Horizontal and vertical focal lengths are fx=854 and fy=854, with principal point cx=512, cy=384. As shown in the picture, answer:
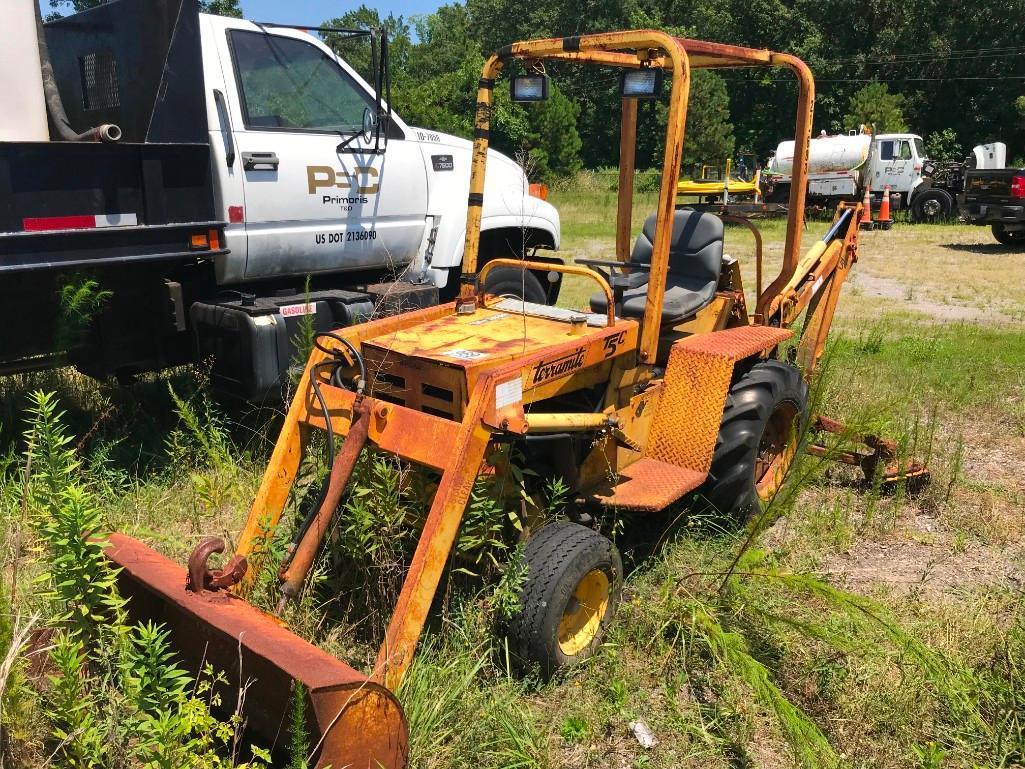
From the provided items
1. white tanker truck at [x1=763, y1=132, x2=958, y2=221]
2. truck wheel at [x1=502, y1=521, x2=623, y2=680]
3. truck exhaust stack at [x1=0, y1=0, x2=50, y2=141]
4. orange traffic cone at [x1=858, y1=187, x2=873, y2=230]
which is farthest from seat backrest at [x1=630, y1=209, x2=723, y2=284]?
white tanker truck at [x1=763, y1=132, x2=958, y2=221]

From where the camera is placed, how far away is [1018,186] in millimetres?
15469

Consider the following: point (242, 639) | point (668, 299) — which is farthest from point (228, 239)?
point (242, 639)

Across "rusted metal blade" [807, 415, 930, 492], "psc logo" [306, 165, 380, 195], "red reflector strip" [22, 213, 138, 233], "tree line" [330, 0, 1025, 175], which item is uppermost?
"tree line" [330, 0, 1025, 175]

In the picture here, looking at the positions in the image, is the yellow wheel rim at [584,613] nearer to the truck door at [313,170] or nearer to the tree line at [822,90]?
the truck door at [313,170]

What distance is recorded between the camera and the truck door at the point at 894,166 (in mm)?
22688

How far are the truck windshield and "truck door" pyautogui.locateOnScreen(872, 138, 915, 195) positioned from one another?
20579mm

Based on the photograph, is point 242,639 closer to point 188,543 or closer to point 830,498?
point 188,543

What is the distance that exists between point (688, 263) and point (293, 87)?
2764 millimetres

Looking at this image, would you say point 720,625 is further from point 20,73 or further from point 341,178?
point 20,73

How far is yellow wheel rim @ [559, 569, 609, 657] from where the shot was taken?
3.33 metres

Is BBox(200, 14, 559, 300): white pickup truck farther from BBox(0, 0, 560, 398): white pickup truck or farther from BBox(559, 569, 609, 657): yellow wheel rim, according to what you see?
BBox(559, 569, 609, 657): yellow wheel rim

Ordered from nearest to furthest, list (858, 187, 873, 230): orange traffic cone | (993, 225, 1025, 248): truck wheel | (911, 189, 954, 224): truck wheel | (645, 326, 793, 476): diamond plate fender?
(645, 326, 793, 476): diamond plate fender < (858, 187, 873, 230): orange traffic cone < (993, 225, 1025, 248): truck wheel < (911, 189, 954, 224): truck wheel

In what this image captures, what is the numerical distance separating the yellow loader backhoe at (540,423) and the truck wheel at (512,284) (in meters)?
1.45

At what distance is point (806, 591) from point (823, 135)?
78.7 ft
